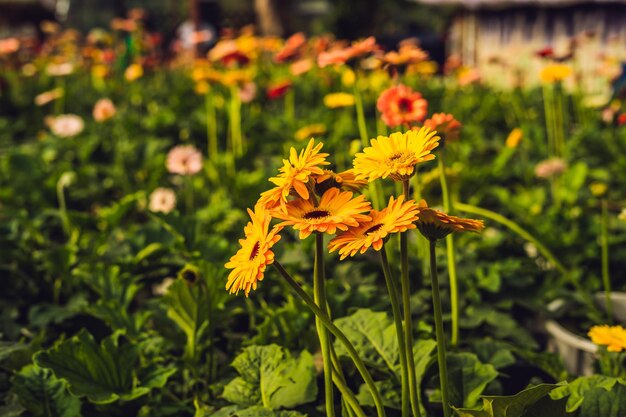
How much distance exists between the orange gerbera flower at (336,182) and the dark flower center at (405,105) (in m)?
0.40

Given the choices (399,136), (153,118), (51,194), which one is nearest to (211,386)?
(399,136)

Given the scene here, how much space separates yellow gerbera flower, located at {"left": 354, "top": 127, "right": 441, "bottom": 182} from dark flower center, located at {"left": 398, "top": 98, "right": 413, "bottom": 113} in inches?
17.8

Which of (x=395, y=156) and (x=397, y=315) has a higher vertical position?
(x=395, y=156)

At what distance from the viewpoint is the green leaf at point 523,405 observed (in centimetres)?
90

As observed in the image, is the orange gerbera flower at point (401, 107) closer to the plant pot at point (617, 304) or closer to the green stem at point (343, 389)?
the green stem at point (343, 389)

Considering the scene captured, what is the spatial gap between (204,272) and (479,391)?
53 centimetres

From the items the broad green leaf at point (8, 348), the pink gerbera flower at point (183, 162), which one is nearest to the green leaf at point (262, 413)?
the broad green leaf at point (8, 348)

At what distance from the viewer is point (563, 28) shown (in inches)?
250

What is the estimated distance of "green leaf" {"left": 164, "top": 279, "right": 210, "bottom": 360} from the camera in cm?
136

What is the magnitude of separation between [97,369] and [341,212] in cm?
61

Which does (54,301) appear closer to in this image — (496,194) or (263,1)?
(496,194)

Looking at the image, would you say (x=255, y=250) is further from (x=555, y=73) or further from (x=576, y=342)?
(x=555, y=73)

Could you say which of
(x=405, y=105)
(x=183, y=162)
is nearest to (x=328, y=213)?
(x=405, y=105)

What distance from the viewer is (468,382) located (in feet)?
3.82
